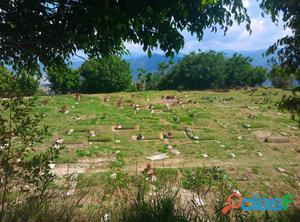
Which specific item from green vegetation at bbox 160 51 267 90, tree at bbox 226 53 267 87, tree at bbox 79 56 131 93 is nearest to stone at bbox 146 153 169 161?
tree at bbox 79 56 131 93

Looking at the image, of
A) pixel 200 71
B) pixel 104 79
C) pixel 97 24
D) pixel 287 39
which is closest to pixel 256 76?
pixel 200 71

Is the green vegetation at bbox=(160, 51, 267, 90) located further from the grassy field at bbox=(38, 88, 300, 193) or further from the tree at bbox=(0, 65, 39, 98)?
the tree at bbox=(0, 65, 39, 98)

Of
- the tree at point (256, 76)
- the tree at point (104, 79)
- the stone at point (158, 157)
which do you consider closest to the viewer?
the stone at point (158, 157)

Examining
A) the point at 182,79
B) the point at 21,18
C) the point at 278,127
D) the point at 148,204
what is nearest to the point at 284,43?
the point at 148,204

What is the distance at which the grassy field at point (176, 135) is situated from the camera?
6.84 m

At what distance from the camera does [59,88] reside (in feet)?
69.2

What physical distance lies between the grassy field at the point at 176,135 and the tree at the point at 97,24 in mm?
3413

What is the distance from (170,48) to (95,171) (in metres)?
4.20

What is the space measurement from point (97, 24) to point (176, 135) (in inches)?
277

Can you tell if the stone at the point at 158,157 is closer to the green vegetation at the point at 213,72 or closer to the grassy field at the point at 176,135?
the grassy field at the point at 176,135

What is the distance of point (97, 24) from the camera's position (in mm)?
2648

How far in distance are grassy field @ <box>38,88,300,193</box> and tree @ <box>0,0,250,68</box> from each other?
11.2ft

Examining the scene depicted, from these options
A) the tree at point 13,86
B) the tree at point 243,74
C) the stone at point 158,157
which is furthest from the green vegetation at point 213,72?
the tree at point 13,86

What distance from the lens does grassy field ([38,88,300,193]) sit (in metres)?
6.84
